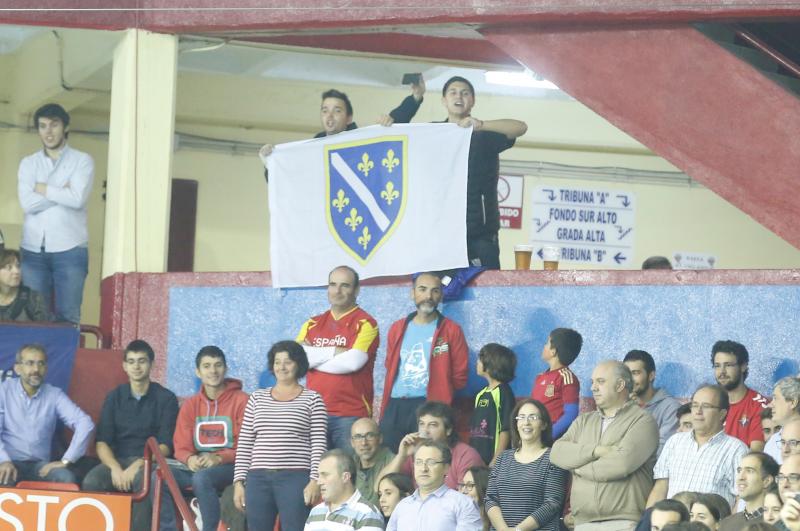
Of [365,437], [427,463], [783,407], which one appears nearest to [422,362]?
[365,437]

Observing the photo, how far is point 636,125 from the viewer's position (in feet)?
39.0

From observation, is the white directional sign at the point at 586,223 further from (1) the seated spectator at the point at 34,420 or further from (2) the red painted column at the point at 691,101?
(1) the seated spectator at the point at 34,420

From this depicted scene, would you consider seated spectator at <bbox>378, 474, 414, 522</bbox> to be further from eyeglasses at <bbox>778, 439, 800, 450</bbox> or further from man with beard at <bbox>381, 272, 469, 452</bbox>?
eyeglasses at <bbox>778, 439, 800, 450</bbox>

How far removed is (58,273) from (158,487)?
264 centimetres

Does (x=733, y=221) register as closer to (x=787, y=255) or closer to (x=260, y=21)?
(x=787, y=255)

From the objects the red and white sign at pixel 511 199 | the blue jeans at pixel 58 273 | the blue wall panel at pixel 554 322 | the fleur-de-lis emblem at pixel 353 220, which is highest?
the red and white sign at pixel 511 199

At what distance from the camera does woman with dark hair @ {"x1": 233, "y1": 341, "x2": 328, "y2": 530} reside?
10.3 m

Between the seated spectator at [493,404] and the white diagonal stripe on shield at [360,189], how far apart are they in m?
1.84

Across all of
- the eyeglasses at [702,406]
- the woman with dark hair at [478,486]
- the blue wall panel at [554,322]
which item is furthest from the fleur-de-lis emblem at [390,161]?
the eyeglasses at [702,406]

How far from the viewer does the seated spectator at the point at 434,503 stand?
31.2 feet

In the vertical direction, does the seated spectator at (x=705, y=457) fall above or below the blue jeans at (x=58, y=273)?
below

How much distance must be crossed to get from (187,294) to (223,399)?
1.93 meters

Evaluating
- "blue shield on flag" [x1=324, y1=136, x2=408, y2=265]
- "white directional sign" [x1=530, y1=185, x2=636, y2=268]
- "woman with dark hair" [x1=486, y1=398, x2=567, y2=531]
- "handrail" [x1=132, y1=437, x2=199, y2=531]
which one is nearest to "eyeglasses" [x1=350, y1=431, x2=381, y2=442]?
"woman with dark hair" [x1=486, y1=398, x2=567, y2=531]

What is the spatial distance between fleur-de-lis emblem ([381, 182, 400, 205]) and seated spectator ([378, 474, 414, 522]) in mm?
2841
